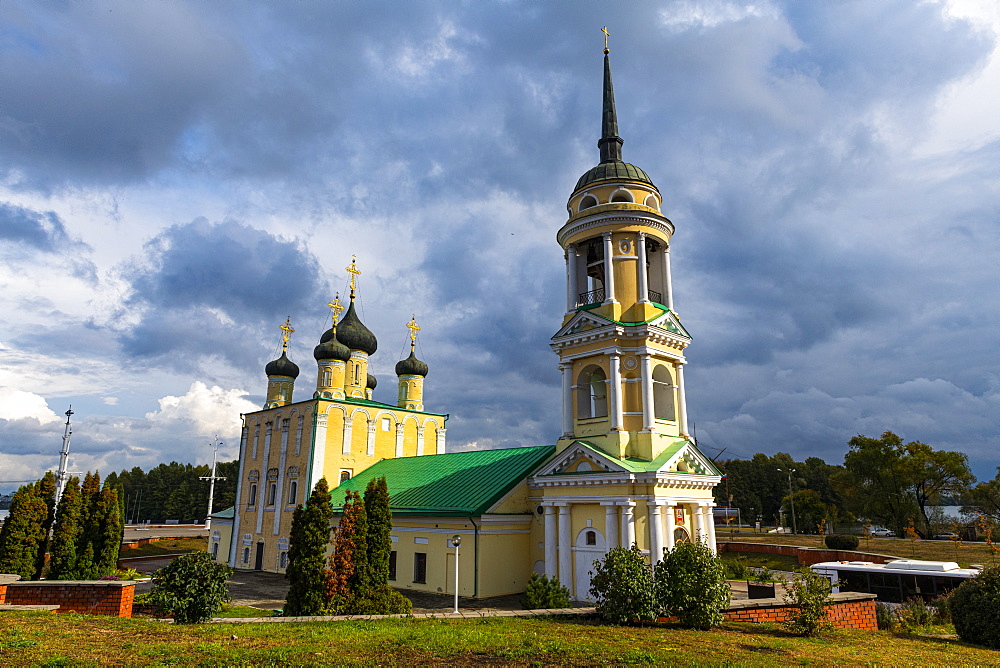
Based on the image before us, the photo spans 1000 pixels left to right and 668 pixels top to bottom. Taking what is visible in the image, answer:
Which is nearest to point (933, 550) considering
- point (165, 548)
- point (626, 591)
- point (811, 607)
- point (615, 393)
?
point (615, 393)

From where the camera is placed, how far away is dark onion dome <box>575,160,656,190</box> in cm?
2445

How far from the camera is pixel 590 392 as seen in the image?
2431 centimetres

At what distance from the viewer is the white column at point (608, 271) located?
75.8 feet

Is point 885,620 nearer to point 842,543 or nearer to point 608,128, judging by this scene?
point 608,128

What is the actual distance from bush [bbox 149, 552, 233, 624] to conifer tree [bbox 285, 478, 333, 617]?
2.11m

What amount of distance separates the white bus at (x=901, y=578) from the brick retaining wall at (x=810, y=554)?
8.61 metres

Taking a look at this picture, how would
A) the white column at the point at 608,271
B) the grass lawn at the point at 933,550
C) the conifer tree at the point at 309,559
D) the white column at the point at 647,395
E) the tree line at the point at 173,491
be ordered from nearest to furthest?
1. the conifer tree at the point at 309,559
2. the white column at the point at 647,395
3. the white column at the point at 608,271
4. the grass lawn at the point at 933,550
5. the tree line at the point at 173,491

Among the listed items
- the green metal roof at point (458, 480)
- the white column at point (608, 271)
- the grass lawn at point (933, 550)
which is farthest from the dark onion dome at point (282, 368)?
the grass lawn at point (933, 550)

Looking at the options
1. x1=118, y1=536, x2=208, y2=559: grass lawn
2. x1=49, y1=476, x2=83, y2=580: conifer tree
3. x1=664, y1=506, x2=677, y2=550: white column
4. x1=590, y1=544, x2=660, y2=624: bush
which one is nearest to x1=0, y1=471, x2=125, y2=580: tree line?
x1=49, y1=476, x2=83, y2=580: conifer tree

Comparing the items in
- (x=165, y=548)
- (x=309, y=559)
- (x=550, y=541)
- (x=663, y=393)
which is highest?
(x=663, y=393)

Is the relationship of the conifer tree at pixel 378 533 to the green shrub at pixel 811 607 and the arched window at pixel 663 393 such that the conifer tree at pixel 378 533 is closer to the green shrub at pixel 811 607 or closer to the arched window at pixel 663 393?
the arched window at pixel 663 393

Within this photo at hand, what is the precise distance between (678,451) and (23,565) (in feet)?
68.1

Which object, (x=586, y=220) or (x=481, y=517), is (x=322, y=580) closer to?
(x=481, y=517)

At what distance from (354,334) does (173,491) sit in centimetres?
6988
